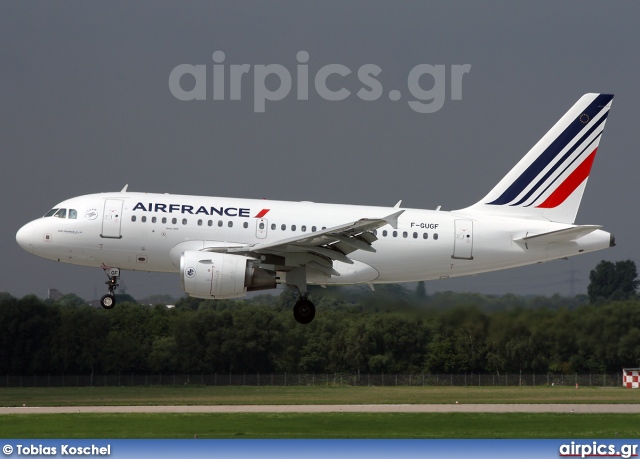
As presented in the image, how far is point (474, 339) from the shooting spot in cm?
5653

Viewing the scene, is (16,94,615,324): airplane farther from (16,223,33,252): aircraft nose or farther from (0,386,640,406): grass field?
(0,386,640,406): grass field

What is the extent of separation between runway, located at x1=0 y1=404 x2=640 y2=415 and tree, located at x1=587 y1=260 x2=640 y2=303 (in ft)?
80.1

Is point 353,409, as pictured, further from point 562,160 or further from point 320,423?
point 562,160

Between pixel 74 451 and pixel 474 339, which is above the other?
pixel 474 339

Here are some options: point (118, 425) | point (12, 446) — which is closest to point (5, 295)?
point (118, 425)

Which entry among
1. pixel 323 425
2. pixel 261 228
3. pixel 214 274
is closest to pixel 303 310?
pixel 261 228

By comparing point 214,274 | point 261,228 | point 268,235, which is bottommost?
point 214,274

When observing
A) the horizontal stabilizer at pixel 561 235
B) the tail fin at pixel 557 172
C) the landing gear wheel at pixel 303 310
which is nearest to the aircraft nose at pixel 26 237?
the landing gear wheel at pixel 303 310

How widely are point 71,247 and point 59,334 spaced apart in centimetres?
3388

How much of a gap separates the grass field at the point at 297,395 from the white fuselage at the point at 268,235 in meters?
11.2

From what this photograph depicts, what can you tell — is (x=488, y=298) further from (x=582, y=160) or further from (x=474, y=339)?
(x=474, y=339)

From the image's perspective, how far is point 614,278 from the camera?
75.3m

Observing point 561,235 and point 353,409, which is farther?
point 353,409

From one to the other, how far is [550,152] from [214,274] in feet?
47.2
